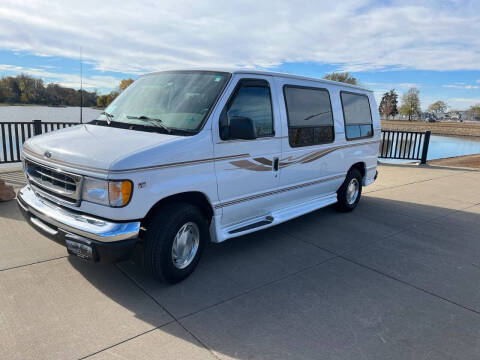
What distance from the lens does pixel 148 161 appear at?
3.05 m

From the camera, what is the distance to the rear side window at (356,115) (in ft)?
19.7

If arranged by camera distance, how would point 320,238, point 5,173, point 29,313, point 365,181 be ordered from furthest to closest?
1. point 5,173
2. point 365,181
3. point 320,238
4. point 29,313

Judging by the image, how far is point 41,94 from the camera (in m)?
6.17

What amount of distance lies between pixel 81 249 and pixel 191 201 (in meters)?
1.15

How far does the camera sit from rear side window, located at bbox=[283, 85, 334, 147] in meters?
4.66

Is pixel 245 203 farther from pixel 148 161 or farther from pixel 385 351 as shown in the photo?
pixel 385 351

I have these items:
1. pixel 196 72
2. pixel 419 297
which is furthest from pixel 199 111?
pixel 419 297

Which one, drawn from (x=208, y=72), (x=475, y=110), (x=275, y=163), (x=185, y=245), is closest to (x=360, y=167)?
(x=275, y=163)

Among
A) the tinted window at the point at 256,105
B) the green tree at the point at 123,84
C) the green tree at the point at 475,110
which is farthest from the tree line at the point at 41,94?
the green tree at the point at 475,110

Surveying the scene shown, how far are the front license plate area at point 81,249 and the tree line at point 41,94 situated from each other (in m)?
3.23

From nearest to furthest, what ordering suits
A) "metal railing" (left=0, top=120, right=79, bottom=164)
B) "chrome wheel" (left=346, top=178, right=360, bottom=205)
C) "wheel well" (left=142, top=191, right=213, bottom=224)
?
"wheel well" (left=142, top=191, right=213, bottom=224) < "chrome wheel" (left=346, top=178, right=360, bottom=205) < "metal railing" (left=0, top=120, right=79, bottom=164)

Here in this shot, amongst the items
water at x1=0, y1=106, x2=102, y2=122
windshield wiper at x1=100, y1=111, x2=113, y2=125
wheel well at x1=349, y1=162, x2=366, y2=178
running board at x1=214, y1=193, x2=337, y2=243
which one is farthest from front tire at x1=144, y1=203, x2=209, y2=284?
water at x1=0, y1=106, x2=102, y2=122

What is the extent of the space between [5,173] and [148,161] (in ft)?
21.5

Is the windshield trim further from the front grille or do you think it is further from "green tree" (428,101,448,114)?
"green tree" (428,101,448,114)
